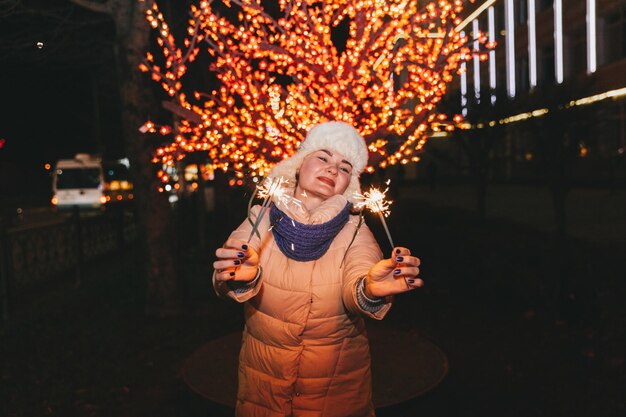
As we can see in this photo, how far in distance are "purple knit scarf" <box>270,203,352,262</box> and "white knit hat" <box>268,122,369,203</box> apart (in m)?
0.37

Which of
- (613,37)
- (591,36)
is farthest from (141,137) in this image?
(591,36)

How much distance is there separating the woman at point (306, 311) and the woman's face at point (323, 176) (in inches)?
0.5

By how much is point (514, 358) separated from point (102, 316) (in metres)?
5.13

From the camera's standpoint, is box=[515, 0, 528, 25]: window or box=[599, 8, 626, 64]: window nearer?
box=[599, 8, 626, 64]: window

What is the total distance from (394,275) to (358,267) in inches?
15.1

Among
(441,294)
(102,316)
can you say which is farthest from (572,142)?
(102,316)

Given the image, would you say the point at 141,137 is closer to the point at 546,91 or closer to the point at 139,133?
the point at 139,133

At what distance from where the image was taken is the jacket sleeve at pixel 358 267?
2.43 metres

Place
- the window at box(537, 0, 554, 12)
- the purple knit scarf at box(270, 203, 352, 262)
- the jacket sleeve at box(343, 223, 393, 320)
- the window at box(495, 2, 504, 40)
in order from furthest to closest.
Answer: the window at box(495, 2, 504, 40) → the window at box(537, 0, 554, 12) → the purple knit scarf at box(270, 203, 352, 262) → the jacket sleeve at box(343, 223, 393, 320)

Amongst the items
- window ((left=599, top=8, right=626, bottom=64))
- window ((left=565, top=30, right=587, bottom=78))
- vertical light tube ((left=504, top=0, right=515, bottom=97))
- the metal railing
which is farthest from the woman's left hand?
vertical light tube ((left=504, top=0, right=515, bottom=97))

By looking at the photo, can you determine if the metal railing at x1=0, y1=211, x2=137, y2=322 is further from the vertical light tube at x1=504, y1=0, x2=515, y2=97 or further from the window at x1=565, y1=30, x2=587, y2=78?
the vertical light tube at x1=504, y1=0, x2=515, y2=97

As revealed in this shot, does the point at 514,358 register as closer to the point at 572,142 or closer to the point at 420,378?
the point at 420,378

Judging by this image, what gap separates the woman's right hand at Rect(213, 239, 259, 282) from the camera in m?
2.22

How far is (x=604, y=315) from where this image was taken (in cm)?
637
